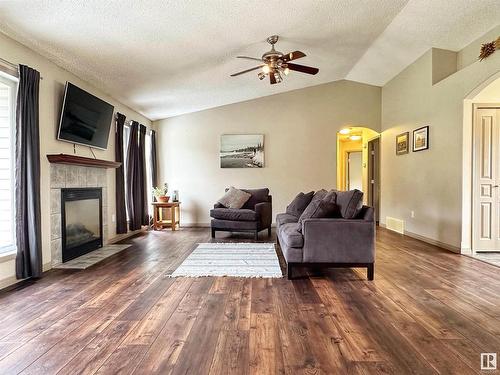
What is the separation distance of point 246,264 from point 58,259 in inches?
92.5

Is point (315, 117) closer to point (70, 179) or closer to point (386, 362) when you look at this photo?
point (70, 179)

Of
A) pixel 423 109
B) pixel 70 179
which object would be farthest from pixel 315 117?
pixel 70 179

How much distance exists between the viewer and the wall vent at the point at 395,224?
616 centimetres

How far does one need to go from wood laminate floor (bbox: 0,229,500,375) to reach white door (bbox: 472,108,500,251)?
1072 mm

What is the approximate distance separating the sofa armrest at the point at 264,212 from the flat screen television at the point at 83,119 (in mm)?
2786

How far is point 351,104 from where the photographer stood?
720 centimetres

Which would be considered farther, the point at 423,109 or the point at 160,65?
the point at 423,109

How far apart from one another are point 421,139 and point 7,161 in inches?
235

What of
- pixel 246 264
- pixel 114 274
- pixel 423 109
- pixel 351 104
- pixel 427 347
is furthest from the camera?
pixel 351 104

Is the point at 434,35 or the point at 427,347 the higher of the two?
the point at 434,35

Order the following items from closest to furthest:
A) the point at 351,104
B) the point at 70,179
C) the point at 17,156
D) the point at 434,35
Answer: the point at 17,156 → the point at 70,179 → the point at 434,35 → the point at 351,104

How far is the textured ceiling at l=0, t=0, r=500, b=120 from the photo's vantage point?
9.81 ft

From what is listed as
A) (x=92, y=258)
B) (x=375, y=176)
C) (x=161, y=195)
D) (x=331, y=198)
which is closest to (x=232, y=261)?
(x=331, y=198)

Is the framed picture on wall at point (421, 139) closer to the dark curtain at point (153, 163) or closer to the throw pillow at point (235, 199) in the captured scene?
the throw pillow at point (235, 199)
